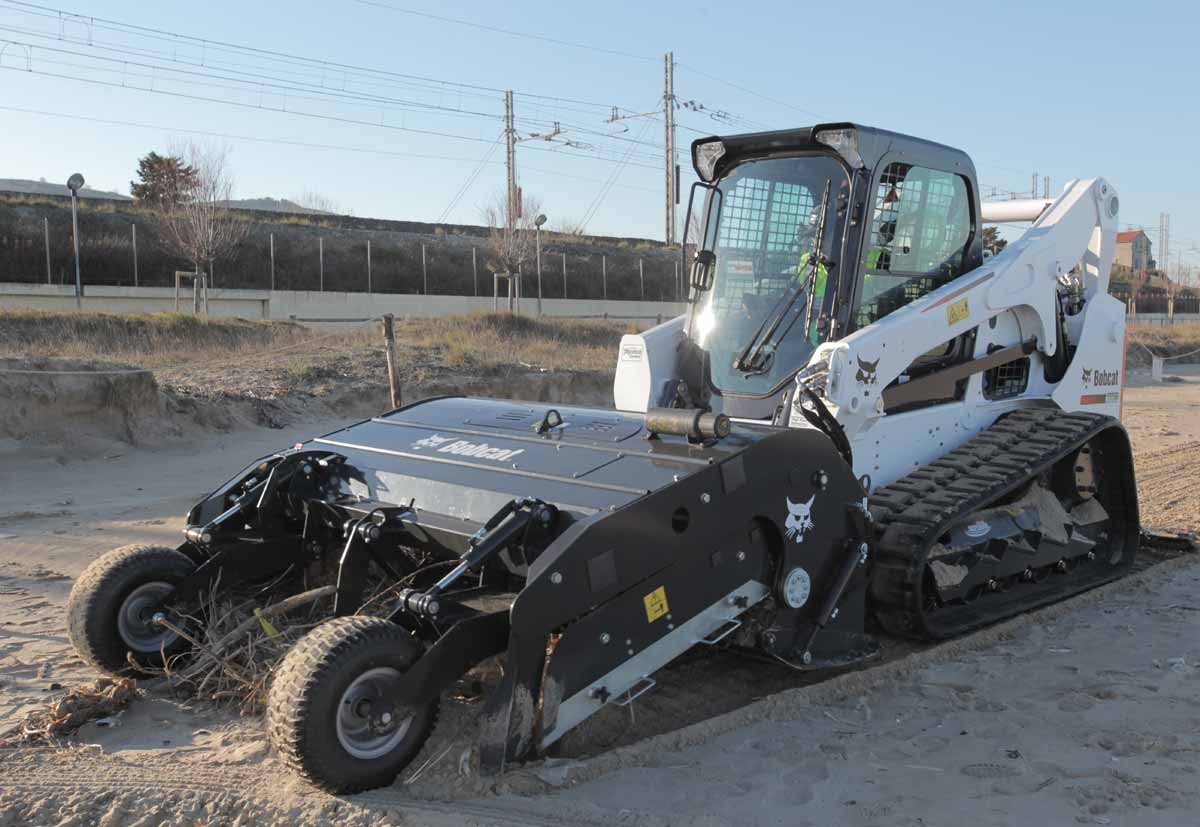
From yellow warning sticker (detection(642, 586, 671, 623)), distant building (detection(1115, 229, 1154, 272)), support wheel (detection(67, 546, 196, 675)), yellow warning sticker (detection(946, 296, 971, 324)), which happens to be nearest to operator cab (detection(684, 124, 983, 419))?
yellow warning sticker (detection(946, 296, 971, 324))

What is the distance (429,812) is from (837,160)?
12.9 feet

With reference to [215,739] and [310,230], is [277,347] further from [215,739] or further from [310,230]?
[310,230]

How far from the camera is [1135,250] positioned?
78188mm

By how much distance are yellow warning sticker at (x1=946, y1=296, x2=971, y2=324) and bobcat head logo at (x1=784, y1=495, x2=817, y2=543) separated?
69.7 inches

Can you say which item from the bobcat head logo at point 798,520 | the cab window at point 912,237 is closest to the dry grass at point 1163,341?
the cab window at point 912,237

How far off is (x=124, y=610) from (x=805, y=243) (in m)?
3.89

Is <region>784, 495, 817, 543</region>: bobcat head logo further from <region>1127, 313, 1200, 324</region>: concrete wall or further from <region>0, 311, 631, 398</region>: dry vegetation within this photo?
<region>1127, 313, 1200, 324</region>: concrete wall

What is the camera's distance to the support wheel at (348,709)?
3.54m

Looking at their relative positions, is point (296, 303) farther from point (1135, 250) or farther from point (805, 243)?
point (1135, 250)

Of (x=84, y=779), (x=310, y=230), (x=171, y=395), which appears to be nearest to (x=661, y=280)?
(x=310, y=230)

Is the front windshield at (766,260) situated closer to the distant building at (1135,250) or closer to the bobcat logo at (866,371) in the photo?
the bobcat logo at (866,371)

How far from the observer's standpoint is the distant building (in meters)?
76.7

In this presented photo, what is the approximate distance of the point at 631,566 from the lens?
158 inches

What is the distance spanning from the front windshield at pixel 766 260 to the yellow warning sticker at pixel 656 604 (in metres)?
1.95
